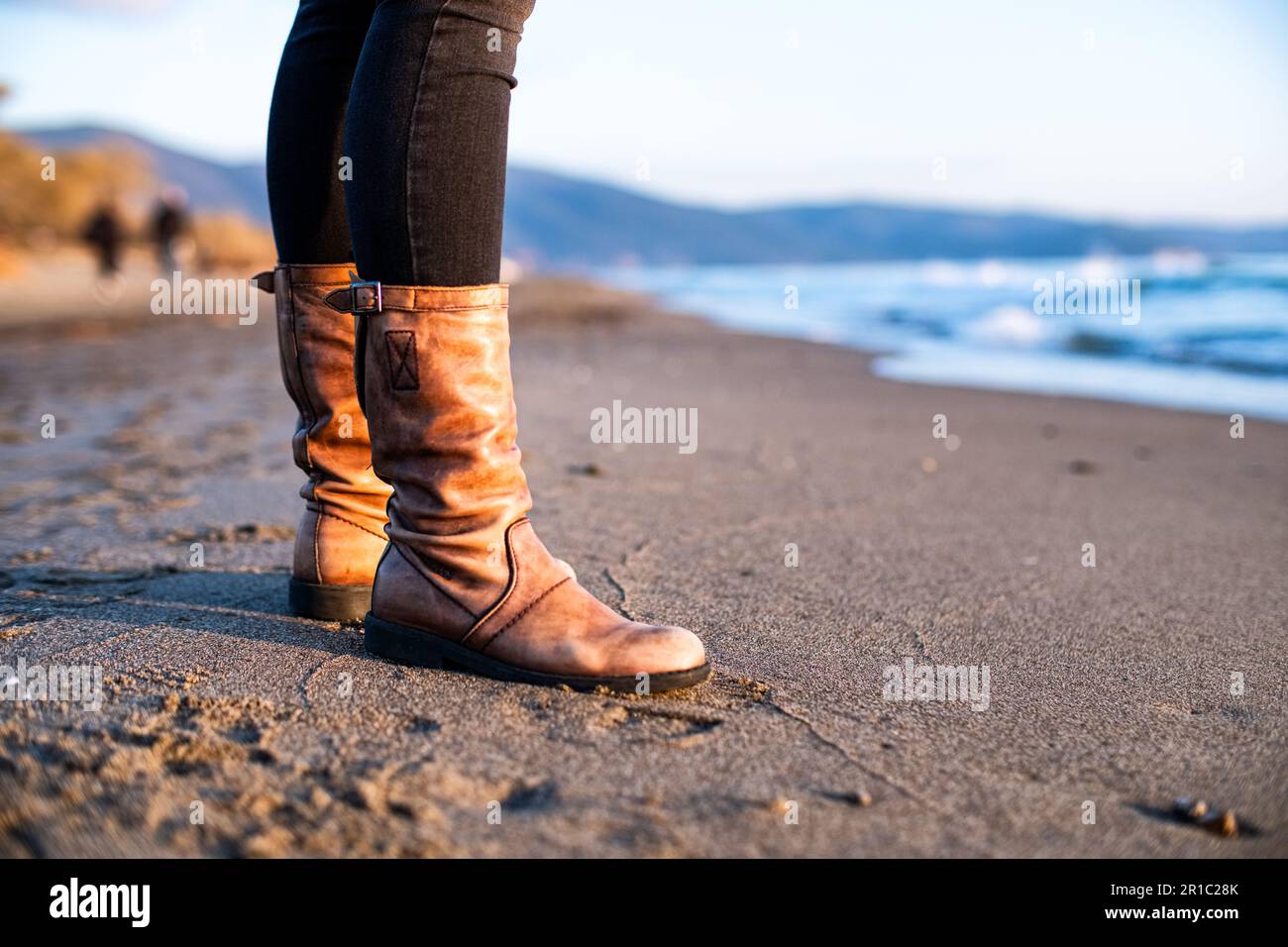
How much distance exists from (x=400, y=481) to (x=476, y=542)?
0.43 feet

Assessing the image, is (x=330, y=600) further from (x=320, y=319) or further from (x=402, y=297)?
(x=402, y=297)

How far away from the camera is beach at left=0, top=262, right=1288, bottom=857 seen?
985mm

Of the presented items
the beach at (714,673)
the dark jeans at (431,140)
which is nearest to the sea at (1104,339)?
the beach at (714,673)

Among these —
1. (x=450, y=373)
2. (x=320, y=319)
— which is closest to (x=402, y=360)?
(x=450, y=373)

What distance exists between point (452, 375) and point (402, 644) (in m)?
0.37

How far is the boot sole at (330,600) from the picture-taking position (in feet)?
5.23

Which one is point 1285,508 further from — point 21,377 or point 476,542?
point 21,377

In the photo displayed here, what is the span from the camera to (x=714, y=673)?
1417mm

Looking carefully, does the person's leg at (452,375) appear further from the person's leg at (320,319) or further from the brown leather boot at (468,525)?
the person's leg at (320,319)

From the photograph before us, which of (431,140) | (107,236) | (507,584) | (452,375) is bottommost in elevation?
(507,584)

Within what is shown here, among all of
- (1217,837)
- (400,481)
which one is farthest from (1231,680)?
(400,481)

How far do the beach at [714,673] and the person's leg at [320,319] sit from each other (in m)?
0.11

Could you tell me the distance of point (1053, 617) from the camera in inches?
69.4

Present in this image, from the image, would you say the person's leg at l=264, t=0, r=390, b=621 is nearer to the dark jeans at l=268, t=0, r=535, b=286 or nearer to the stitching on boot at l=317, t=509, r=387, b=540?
the stitching on boot at l=317, t=509, r=387, b=540
